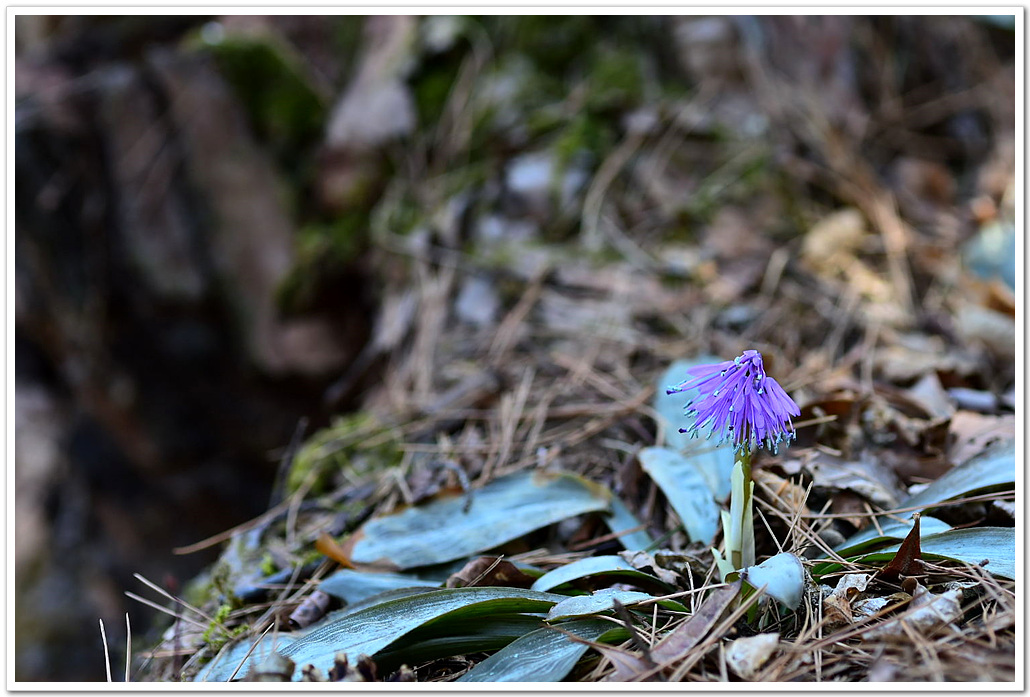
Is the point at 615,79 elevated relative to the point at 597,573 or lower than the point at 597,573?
elevated

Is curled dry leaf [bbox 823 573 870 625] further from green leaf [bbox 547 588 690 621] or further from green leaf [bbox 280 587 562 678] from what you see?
green leaf [bbox 280 587 562 678]

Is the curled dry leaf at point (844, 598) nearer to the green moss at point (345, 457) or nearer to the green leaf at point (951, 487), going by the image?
the green leaf at point (951, 487)

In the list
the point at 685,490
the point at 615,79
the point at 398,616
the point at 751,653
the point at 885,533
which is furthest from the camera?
the point at 615,79

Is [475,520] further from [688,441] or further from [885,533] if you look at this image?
[885,533]

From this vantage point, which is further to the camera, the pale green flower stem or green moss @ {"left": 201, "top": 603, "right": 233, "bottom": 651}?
green moss @ {"left": 201, "top": 603, "right": 233, "bottom": 651}

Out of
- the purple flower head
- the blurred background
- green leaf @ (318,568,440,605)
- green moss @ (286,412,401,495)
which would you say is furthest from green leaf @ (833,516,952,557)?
the blurred background

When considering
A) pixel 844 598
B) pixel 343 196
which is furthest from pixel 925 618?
pixel 343 196

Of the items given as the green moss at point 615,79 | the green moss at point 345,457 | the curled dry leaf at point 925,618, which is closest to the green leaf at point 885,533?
the curled dry leaf at point 925,618

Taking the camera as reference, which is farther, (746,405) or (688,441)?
(688,441)
